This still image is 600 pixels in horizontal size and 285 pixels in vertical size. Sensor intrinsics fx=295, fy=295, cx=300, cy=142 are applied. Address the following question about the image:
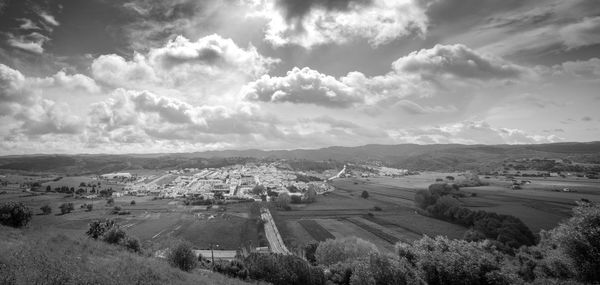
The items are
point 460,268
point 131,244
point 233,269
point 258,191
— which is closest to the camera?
point 460,268

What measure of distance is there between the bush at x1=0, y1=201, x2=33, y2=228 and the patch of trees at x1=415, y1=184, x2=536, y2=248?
62.5 m

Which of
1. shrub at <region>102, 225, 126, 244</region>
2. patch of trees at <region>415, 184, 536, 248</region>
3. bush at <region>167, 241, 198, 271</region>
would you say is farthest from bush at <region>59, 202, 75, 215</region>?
patch of trees at <region>415, 184, 536, 248</region>

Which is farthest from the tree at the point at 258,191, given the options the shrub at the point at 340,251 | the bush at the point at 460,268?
the bush at the point at 460,268

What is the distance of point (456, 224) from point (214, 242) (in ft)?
169

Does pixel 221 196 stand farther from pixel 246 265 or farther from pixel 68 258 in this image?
pixel 68 258

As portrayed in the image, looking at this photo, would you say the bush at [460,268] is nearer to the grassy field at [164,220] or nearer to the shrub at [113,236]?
the shrub at [113,236]

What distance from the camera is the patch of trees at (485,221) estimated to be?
48844 mm

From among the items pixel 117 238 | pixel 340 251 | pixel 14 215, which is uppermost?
pixel 14 215

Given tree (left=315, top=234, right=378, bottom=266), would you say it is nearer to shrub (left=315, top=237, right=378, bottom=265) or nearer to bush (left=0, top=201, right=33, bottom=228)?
shrub (left=315, top=237, right=378, bottom=265)

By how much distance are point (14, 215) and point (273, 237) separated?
129 feet

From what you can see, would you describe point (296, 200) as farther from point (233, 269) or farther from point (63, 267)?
point (63, 267)

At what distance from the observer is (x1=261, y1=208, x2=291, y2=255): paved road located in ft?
168

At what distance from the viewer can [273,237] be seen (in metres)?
59.4

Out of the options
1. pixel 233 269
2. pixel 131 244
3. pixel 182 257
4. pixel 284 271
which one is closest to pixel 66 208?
pixel 131 244
